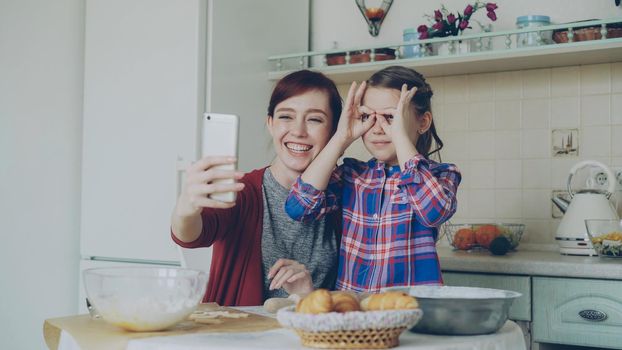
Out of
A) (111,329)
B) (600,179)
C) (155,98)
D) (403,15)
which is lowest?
(111,329)

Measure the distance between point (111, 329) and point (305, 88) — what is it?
803 millimetres

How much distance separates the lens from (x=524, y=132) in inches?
111

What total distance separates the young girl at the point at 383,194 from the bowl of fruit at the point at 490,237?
768 mm

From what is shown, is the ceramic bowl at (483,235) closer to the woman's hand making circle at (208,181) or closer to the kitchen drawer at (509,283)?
the kitchen drawer at (509,283)

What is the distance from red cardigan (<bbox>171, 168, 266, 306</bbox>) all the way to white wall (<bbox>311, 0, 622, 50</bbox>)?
1.48 meters

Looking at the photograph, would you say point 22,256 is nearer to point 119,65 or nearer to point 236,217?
point 119,65

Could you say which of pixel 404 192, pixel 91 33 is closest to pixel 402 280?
pixel 404 192

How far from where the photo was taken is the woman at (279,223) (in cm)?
169

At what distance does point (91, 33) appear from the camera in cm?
299

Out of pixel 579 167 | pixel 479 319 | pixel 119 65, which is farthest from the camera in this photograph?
pixel 119 65

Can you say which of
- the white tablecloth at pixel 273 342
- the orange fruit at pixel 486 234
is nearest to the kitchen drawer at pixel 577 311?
the orange fruit at pixel 486 234

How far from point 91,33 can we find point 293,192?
163cm

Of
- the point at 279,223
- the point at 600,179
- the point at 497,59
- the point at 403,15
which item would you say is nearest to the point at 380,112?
the point at 279,223

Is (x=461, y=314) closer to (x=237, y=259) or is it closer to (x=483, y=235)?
Answer: (x=237, y=259)
